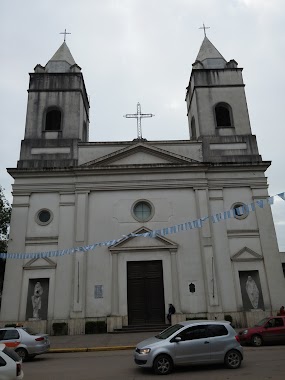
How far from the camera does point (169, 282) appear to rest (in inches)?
822

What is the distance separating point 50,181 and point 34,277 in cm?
591

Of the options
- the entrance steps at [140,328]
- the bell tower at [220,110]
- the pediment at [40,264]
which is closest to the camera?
the entrance steps at [140,328]

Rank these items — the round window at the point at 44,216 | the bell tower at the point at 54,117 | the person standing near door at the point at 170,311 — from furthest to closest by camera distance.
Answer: the bell tower at the point at 54,117
the round window at the point at 44,216
the person standing near door at the point at 170,311

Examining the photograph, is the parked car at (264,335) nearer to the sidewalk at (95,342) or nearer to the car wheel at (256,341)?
the car wheel at (256,341)

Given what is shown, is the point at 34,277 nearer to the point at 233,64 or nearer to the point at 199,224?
the point at 199,224

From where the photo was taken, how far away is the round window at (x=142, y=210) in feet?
73.2

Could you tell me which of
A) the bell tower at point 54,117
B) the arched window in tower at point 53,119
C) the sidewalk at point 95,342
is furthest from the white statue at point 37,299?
the arched window in tower at point 53,119

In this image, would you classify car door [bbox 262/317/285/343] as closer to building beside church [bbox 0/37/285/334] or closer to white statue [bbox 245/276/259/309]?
building beside church [bbox 0/37/285/334]

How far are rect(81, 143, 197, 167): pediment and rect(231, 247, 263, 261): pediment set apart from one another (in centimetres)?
624

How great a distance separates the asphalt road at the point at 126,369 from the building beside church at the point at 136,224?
7143 mm

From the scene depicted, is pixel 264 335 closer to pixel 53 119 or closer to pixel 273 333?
pixel 273 333

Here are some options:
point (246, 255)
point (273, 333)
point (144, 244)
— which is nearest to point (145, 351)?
point (273, 333)

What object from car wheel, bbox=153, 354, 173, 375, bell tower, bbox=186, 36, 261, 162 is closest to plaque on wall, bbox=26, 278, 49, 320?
car wheel, bbox=153, 354, 173, 375

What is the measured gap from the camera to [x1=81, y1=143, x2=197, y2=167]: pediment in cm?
2309
